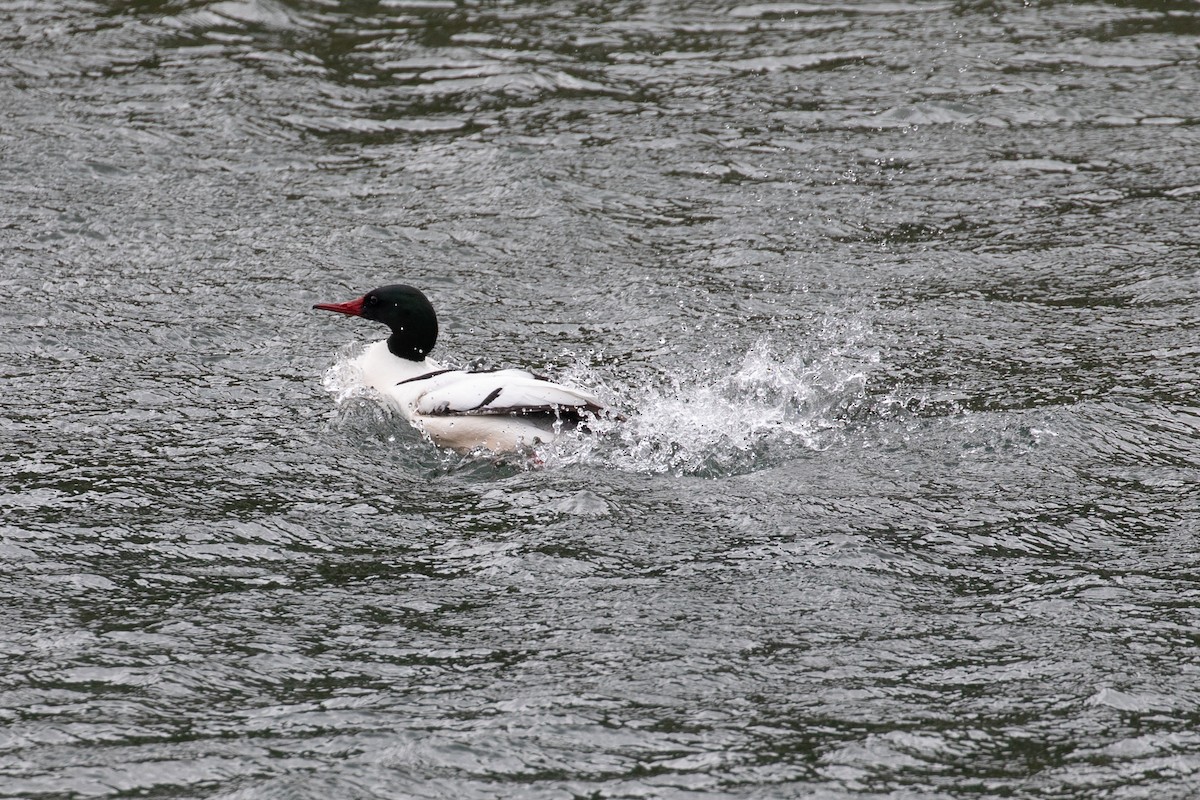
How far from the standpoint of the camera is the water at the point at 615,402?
17.5ft

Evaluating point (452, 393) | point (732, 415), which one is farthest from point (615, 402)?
point (452, 393)

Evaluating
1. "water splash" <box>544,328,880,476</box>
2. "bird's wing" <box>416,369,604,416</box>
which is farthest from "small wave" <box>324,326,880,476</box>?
"bird's wing" <box>416,369,604,416</box>

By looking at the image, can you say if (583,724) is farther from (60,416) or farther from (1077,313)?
(1077,313)

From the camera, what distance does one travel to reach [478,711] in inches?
212

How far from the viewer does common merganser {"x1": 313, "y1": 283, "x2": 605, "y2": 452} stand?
7812 mm

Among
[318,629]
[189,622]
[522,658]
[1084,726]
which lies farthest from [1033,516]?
[189,622]

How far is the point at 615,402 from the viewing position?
28.0 ft

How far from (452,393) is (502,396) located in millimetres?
304

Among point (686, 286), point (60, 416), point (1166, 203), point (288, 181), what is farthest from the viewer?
point (288, 181)

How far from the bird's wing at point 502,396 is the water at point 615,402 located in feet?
0.77

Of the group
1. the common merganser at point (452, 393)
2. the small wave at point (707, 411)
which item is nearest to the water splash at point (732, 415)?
the small wave at point (707, 411)

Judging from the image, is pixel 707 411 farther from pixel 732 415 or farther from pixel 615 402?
pixel 615 402

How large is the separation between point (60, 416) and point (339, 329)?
2.10m

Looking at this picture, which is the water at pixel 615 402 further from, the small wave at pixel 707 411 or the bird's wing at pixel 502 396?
the bird's wing at pixel 502 396
